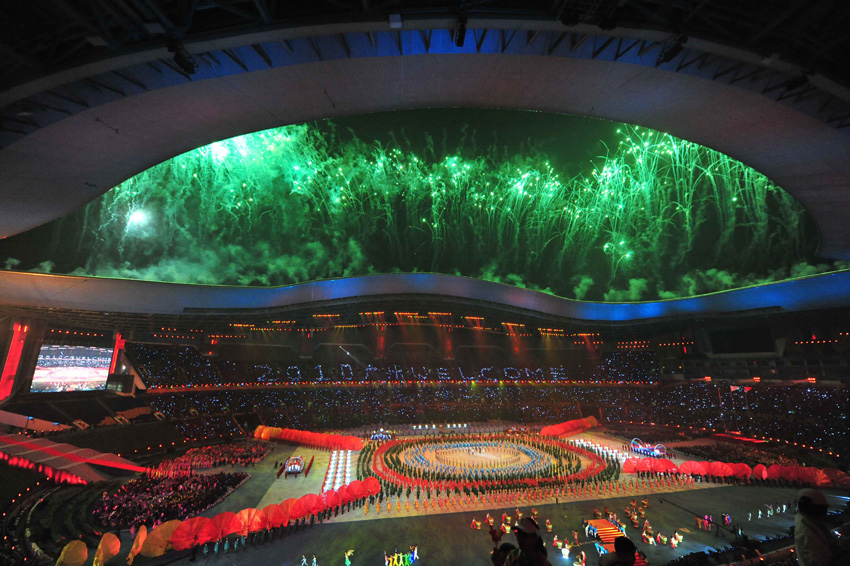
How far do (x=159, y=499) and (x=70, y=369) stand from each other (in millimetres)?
24444

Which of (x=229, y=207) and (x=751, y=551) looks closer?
(x=751, y=551)

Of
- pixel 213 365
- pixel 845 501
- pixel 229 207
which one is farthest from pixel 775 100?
pixel 213 365

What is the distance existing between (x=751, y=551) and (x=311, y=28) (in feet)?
76.1

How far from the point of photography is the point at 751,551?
14273mm

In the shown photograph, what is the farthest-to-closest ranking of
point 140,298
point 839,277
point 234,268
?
point 234,268 → point 140,298 → point 839,277

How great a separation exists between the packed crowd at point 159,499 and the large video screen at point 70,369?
58.0ft

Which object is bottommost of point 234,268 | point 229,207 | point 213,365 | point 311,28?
point 213,365

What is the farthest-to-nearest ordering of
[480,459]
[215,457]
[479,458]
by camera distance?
[479,458], [480,459], [215,457]

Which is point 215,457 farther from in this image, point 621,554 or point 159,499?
point 621,554

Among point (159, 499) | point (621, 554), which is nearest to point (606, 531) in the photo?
point (621, 554)

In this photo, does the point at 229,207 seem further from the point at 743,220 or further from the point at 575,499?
the point at 743,220

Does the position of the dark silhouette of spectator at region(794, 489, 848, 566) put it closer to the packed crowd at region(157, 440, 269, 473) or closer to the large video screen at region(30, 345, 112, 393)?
the packed crowd at region(157, 440, 269, 473)

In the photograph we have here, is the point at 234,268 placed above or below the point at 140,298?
above

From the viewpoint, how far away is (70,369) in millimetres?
36344
